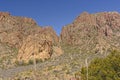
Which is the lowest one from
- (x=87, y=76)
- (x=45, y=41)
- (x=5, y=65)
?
(x=87, y=76)

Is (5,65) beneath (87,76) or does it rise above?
above

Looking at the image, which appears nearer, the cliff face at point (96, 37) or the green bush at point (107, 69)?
the green bush at point (107, 69)

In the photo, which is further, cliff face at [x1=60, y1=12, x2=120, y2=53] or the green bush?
cliff face at [x1=60, y1=12, x2=120, y2=53]

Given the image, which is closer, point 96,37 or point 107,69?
point 107,69

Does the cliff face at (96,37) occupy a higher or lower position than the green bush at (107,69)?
higher

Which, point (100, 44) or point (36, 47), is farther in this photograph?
point (36, 47)

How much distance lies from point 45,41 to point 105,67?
130 m

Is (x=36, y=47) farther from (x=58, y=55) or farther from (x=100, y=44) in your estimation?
(x=100, y=44)

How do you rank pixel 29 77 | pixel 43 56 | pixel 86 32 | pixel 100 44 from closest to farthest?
pixel 29 77
pixel 100 44
pixel 43 56
pixel 86 32

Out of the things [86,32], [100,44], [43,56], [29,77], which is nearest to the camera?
[29,77]

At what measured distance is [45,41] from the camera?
178750 mm

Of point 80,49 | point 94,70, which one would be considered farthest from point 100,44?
point 94,70

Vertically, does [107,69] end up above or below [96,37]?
below

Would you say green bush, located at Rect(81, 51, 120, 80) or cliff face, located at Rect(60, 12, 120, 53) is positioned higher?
cliff face, located at Rect(60, 12, 120, 53)
